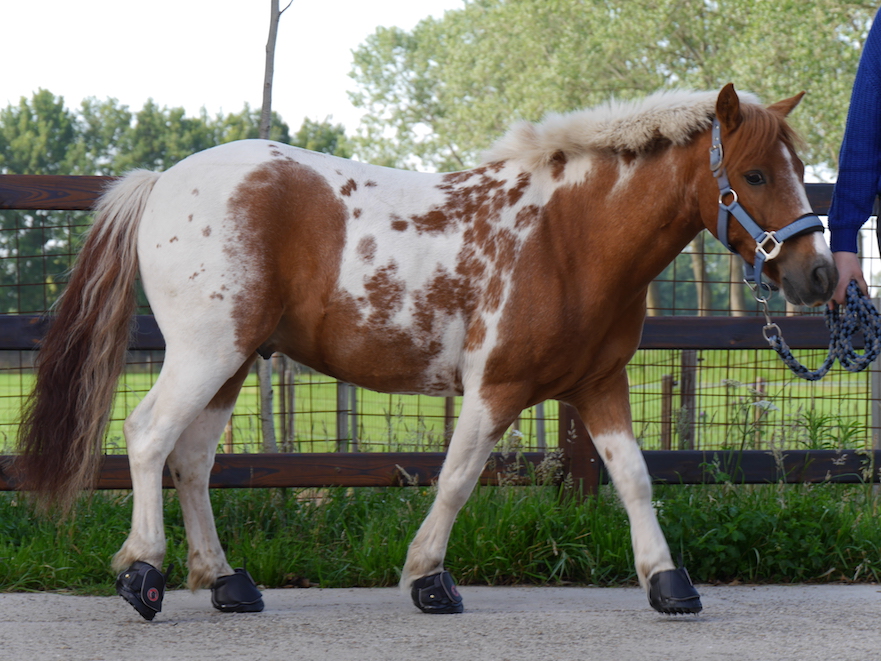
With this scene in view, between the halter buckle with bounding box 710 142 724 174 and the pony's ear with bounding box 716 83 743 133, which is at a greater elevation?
the pony's ear with bounding box 716 83 743 133

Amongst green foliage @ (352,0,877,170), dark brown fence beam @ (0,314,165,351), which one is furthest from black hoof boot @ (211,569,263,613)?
green foliage @ (352,0,877,170)

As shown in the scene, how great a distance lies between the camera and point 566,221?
10.4ft

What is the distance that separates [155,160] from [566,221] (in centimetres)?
4944

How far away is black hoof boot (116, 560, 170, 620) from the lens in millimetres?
2916

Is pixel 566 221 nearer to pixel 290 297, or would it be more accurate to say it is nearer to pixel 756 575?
pixel 290 297

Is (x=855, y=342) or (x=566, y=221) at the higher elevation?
(x=566, y=221)

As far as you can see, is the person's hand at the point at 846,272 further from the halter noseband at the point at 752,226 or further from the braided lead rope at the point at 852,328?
the halter noseband at the point at 752,226

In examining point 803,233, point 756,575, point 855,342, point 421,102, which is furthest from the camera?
point 421,102

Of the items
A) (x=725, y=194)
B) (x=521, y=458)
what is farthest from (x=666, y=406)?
(x=725, y=194)

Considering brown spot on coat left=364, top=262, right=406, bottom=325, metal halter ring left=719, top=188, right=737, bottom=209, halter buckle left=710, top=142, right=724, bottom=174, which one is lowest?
brown spot on coat left=364, top=262, right=406, bottom=325

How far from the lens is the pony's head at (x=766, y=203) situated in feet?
9.29

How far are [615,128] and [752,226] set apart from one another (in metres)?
0.63

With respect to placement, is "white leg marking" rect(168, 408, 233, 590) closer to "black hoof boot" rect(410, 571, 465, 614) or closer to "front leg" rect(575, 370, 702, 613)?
"black hoof boot" rect(410, 571, 465, 614)

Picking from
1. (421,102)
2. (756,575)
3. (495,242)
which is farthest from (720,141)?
(421,102)
